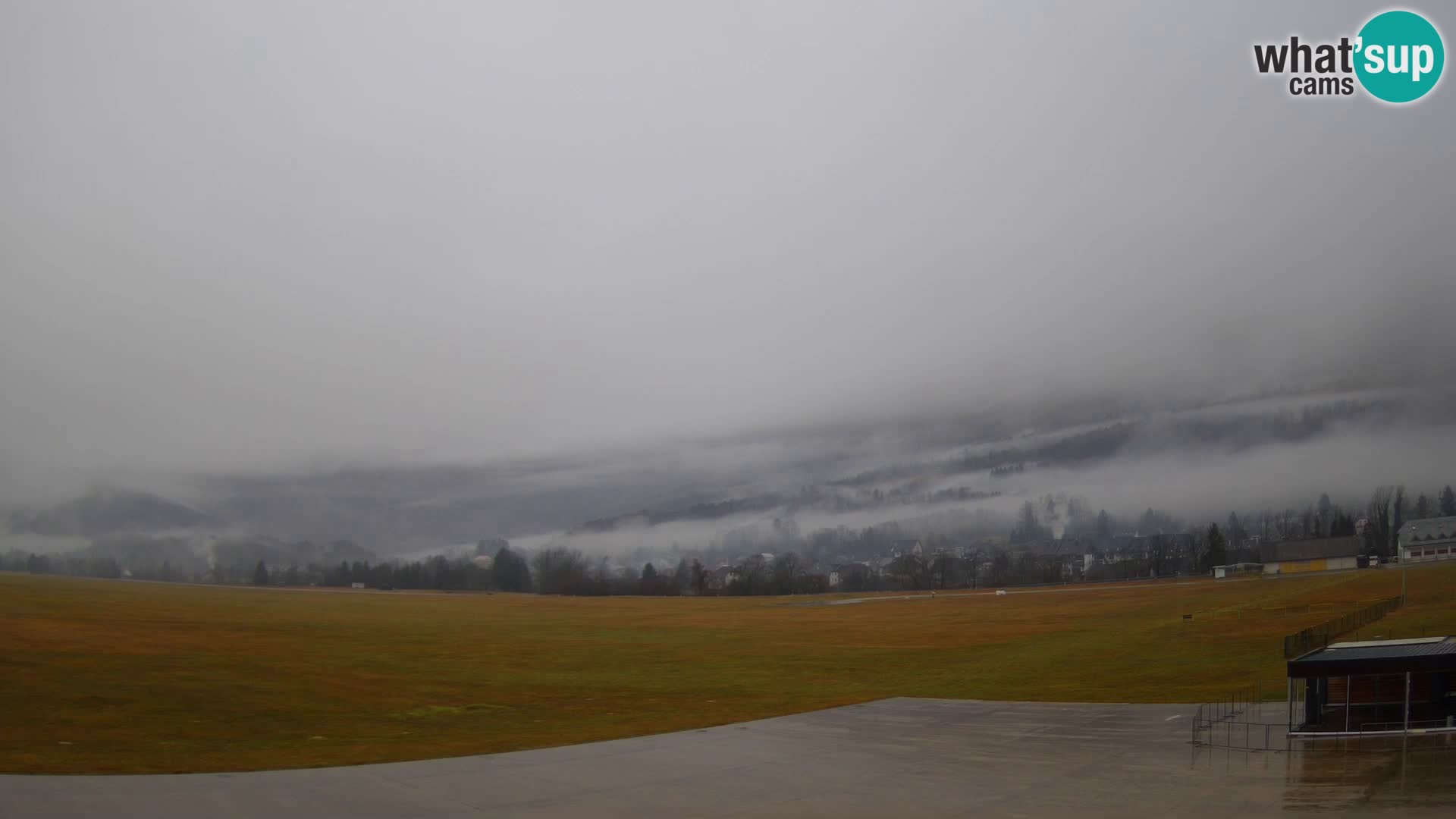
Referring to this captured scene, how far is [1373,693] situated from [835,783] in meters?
22.7

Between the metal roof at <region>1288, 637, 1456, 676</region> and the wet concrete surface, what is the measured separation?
2.63m

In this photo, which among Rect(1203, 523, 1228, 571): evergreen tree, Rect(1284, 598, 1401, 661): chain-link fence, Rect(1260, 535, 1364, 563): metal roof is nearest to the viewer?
Rect(1284, 598, 1401, 661): chain-link fence

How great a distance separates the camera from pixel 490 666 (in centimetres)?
6388

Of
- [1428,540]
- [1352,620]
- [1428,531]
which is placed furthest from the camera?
[1428,531]

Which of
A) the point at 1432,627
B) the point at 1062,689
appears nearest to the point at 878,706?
the point at 1062,689

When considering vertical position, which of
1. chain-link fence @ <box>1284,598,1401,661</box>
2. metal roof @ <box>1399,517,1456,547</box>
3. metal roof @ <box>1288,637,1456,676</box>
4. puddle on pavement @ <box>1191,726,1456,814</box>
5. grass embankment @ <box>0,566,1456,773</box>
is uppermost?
metal roof @ <box>1399,517,1456,547</box>

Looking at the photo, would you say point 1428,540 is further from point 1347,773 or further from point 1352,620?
point 1347,773

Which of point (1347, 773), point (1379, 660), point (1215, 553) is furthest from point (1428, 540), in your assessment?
point (1347, 773)

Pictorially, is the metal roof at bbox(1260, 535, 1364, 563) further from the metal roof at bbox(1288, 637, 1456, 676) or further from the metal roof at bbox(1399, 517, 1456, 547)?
the metal roof at bbox(1288, 637, 1456, 676)

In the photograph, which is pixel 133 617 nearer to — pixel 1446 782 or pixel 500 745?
pixel 500 745

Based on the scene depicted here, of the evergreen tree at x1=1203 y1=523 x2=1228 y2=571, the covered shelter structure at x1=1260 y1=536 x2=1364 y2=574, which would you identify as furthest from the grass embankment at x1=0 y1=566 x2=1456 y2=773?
the evergreen tree at x1=1203 y1=523 x2=1228 y2=571

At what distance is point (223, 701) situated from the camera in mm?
42281

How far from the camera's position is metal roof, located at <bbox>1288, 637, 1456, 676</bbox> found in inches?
1302

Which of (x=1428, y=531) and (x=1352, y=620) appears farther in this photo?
(x=1428, y=531)
